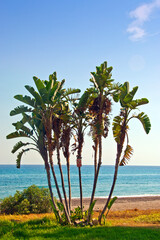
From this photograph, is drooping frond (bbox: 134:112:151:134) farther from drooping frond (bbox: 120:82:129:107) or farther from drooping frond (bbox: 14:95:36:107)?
drooping frond (bbox: 14:95:36:107)

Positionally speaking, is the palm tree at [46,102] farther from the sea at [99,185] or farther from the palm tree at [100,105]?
the sea at [99,185]

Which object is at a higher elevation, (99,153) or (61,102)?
(61,102)

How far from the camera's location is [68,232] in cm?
1202

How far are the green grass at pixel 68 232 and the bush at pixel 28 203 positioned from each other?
573 cm

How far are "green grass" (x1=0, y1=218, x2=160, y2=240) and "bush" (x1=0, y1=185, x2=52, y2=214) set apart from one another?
573 cm

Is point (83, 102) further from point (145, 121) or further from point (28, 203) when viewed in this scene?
point (28, 203)

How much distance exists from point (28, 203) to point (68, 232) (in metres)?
7.85

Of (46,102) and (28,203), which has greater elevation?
(46,102)

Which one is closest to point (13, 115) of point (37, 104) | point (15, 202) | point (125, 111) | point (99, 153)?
point (37, 104)

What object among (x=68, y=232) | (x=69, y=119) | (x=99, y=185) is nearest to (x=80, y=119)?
(x=69, y=119)

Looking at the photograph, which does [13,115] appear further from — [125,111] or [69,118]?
[125,111]

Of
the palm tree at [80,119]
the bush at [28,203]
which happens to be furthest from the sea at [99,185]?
the palm tree at [80,119]

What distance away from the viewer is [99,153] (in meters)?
14.3

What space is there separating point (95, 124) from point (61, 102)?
201cm
